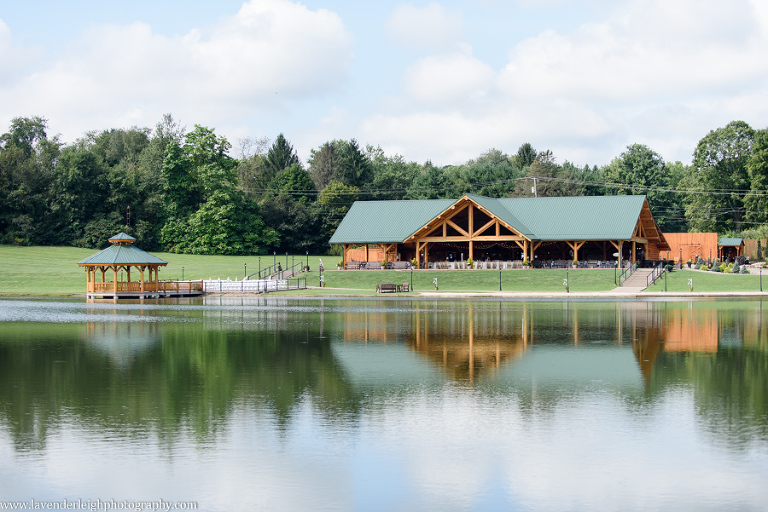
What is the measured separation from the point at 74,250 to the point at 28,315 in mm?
53266

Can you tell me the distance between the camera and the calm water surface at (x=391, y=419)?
11211 mm

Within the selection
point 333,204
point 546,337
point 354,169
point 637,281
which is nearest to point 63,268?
point 333,204

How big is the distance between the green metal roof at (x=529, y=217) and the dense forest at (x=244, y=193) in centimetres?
2115

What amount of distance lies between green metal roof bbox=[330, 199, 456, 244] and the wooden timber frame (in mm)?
1092

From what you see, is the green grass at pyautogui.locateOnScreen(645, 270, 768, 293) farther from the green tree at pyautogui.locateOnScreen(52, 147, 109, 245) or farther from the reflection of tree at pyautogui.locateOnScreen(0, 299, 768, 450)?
the green tree at pyautogui.locateOnScreen(52, 147, 109, 245)

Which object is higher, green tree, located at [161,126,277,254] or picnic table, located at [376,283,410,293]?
green tree, located at [161,126,277,254]

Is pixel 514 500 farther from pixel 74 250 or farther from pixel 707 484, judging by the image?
pixel 74 250

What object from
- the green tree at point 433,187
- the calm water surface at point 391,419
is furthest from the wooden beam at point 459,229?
the calm water surface at point 391,419

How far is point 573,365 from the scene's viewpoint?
21500mm

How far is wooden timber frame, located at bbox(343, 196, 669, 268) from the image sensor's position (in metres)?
67.8

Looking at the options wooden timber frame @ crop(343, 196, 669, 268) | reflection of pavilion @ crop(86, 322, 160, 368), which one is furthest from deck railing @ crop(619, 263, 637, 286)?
reflection of pavilion @ crop(86, 322, 160, 368)

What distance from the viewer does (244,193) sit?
100m

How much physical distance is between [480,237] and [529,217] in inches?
243

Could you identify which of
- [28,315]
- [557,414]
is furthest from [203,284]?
[557,414]
